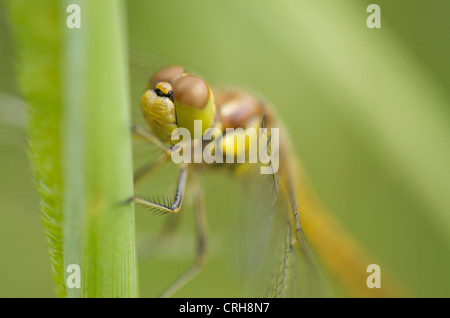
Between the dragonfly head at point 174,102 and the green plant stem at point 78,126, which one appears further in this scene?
the dragonfly head at point 174,102

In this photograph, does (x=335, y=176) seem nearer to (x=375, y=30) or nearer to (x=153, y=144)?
(x=375, y=30)

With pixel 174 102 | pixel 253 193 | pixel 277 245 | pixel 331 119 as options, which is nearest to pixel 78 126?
pixel 174 102

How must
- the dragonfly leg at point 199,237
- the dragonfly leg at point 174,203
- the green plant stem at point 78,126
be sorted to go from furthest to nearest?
the dragonfly leg at point 199,237, the dragonfly leg at point 174,203, the green plant stem at point 78,126

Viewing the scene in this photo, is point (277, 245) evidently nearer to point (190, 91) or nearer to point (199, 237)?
point (199, 237)

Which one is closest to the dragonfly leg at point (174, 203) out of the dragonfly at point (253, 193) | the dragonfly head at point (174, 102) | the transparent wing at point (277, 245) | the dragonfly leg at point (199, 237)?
the dragonfly at point (253, 193)

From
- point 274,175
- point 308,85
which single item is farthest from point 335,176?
point 274,175

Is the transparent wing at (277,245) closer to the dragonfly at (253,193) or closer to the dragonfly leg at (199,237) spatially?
the dragonfly at (253,193)
